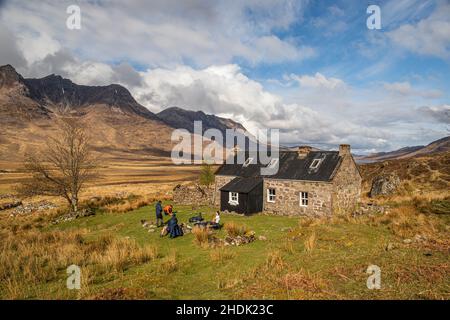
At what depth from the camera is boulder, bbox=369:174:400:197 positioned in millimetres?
38375

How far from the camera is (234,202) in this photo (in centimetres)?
3189

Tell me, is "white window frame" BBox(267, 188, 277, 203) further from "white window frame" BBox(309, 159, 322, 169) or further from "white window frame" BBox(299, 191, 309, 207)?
"white window frame" BBox(309, 159, 322, 169)

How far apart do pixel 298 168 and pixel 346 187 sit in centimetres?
496

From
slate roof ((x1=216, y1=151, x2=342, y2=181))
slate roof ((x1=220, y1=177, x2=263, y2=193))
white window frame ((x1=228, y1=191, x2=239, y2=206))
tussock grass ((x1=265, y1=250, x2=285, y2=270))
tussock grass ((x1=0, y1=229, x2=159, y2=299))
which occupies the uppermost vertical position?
slate roof ((x1=216, y1=151, x2=342, y2=181))

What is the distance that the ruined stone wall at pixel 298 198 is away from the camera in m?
27.8

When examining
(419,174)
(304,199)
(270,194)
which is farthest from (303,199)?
(419,174)

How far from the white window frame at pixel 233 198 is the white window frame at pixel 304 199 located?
6.47 metres

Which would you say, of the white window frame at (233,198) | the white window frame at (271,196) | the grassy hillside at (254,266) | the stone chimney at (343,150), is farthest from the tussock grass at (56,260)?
the stone chimney at (343,150)

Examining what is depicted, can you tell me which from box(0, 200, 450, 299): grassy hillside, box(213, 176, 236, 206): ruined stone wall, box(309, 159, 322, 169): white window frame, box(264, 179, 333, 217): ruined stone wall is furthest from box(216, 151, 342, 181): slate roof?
box(0, 200, 450, 299): grassy hillside

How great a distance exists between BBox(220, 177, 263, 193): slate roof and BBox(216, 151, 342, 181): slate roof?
67cm

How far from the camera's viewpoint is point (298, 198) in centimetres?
2953
